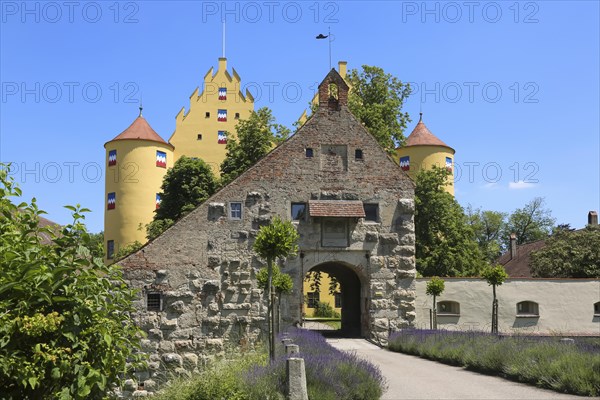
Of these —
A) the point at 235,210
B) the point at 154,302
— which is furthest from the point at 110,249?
the point at 235,210

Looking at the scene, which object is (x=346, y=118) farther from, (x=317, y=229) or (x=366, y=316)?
(x=366, y=316)

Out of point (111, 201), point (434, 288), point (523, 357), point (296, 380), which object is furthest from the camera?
point (111, 201)

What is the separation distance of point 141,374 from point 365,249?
33.6 feet

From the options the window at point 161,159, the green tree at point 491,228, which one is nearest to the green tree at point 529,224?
the green tree at point 491,228

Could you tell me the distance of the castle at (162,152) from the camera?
160ft

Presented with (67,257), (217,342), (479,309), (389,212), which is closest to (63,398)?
(67,257)

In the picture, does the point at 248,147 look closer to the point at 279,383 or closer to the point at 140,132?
the point at 140,132

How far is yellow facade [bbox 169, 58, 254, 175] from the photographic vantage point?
5481cm

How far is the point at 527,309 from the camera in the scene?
91.5ft

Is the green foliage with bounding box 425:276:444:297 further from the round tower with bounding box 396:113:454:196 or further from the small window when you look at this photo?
the round tower with bounding box 396:113:454:196

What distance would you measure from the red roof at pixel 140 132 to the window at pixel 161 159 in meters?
1.02

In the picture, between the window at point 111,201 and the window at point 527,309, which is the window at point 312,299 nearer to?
the window at point 111,201

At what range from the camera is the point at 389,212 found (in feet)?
83.3

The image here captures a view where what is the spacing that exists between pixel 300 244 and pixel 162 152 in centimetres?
3056
